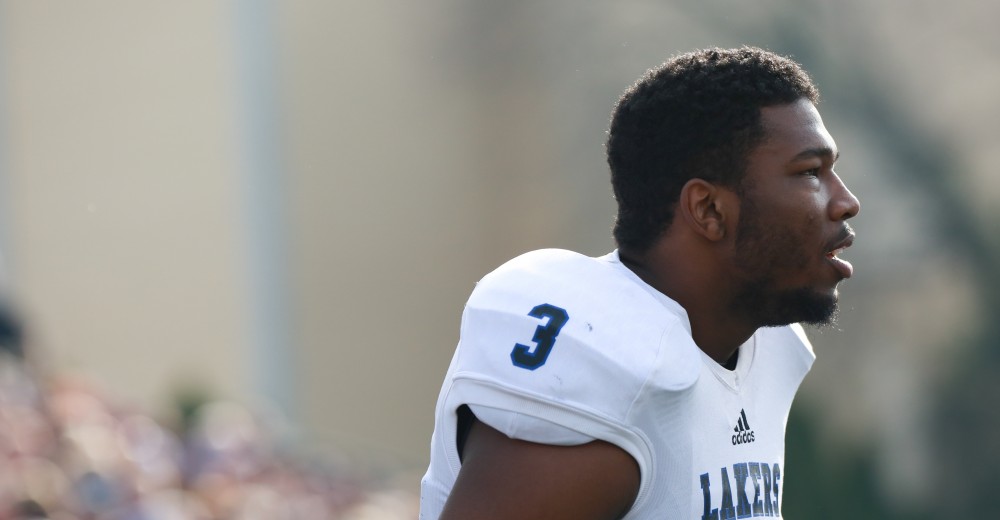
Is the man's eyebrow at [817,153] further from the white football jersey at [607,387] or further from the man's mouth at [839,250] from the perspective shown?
the white football jersey at [607,387]

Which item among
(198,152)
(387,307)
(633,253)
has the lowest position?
(387,307)

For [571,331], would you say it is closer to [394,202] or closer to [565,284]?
[565,284]

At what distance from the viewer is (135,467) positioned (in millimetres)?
6066

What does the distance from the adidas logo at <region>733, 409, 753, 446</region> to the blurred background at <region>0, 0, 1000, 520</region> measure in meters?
5.71

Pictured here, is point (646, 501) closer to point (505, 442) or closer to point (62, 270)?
point (505, 442)

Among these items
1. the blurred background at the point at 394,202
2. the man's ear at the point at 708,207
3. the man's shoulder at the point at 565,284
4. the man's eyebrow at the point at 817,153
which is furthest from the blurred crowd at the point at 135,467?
the man's eyebrow at the point at 817,153

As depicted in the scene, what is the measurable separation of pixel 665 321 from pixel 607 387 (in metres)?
0.16

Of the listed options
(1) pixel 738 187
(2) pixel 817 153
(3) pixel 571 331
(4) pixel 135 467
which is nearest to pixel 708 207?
(1) pixel 738 187

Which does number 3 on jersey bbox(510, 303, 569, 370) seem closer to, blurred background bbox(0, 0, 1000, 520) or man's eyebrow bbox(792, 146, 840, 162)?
man's eyebrow bbox(792, 146, 840, 162)

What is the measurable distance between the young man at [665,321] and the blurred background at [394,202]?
5731 mm

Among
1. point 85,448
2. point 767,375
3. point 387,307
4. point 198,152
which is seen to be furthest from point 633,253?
point 387,307

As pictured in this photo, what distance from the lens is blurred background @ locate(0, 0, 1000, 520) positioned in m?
8.71

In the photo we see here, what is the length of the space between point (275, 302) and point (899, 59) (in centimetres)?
665

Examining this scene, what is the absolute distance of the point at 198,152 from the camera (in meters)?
12.7
